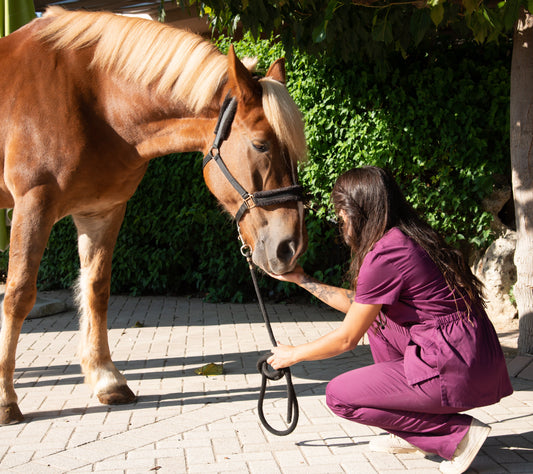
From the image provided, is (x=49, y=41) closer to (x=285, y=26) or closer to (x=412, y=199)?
(x=285, y=26)

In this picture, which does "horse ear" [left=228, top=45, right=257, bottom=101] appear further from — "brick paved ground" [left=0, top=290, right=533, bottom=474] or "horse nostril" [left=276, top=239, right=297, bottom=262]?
"brick paved ground" [left=0, top=290, right=533, bottom=474]

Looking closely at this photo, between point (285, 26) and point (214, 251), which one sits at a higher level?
point (285, 26)

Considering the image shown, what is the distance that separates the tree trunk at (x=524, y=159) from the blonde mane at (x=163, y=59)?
2285mm

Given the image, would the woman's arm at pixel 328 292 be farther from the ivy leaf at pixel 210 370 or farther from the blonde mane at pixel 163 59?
the ivy leaf at pixel 210 370

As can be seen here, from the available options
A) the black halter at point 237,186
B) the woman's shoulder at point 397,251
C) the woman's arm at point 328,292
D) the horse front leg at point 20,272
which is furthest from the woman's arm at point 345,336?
the horse front leg at point 20,272

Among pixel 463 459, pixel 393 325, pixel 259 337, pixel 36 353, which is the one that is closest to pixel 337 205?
pixel 393 325

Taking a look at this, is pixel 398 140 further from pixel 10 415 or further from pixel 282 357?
pixel 10 415

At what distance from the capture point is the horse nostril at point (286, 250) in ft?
9.23

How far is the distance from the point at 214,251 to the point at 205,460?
15.4 feet

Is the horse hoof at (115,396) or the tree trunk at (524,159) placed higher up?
the tree trunk at (524,159)

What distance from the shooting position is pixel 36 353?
5.04m

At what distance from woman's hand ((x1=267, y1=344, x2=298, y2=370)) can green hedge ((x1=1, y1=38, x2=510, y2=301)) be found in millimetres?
2690

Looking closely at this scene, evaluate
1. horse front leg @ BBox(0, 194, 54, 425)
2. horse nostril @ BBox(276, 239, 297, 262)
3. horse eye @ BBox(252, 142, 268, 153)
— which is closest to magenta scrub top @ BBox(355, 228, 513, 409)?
horse nostril @ BBox(276, 239, 297, 262)

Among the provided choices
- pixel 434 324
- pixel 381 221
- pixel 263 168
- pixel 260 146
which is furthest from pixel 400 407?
pixel 260 146
